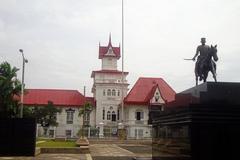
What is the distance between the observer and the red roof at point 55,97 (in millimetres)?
74125

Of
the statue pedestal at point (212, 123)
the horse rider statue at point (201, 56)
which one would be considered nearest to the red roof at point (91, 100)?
the horse rider statue at point (201, 56)

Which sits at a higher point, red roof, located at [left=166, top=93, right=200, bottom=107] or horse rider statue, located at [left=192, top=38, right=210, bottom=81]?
horse rider statue, located at [left=192, top=38, right=210, bottom=81]

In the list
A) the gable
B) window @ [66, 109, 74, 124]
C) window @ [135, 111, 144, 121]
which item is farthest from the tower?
the gable

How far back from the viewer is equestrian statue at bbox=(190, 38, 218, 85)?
15.1m

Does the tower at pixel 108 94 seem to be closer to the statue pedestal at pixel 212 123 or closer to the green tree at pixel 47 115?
the green tree at pixel 47 115

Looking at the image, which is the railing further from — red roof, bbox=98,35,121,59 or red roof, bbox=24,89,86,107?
red roof, bbox=98,35,121,59

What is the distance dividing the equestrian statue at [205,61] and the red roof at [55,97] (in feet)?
191

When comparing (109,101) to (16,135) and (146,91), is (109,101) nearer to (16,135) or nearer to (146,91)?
(146,91)

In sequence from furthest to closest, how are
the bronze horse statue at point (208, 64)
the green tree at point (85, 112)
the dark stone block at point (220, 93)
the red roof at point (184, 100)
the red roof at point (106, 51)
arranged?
1. the red roof at point (106, 51)
2. the green tree at point (85, 112)
3. the bronze horse statue at point (208, 64)
4. the red roof at point (184, 100)
5. the dark stone block at point (220, 93)

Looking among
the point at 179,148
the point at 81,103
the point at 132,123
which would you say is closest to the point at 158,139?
the point at 179,148

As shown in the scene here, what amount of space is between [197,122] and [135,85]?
59.4 m

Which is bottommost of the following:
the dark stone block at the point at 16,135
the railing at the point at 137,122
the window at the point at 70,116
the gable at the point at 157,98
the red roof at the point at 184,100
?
the dark stone block at the point at 16,135

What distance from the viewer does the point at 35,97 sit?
2958 inches

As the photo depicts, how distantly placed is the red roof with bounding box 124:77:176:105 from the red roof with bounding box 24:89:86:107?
8922 millimetres
